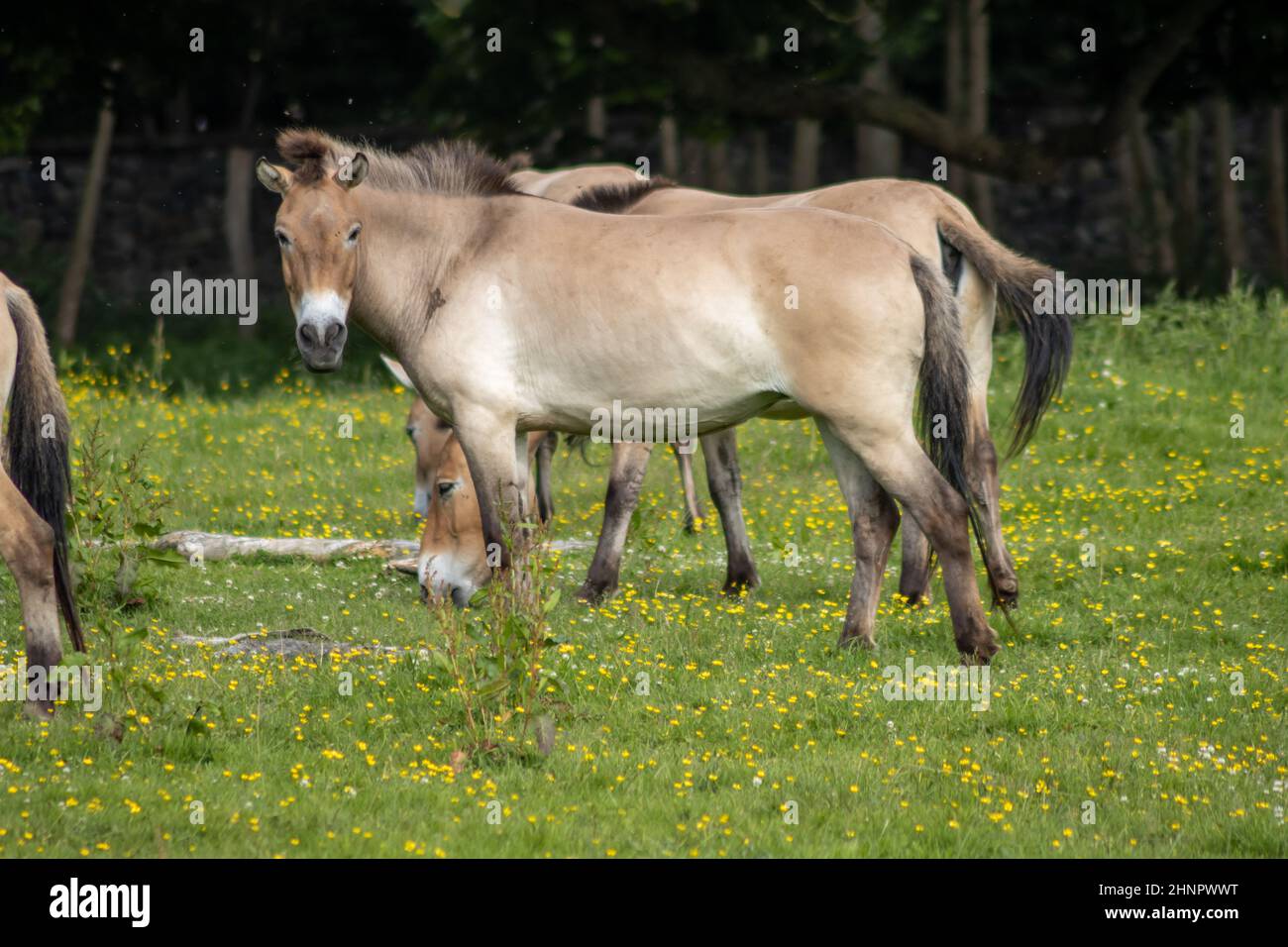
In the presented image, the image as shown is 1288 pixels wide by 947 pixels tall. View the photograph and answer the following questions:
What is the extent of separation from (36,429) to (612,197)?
12.3 ft

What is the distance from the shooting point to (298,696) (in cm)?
670

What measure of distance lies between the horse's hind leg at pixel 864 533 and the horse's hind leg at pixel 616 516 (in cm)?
178

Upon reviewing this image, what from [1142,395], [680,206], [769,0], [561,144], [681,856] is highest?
[769,0]

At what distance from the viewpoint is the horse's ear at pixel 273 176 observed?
723cm

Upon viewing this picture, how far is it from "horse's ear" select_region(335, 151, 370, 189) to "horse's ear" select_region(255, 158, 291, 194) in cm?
25

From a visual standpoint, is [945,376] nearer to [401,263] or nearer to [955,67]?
[401,263]

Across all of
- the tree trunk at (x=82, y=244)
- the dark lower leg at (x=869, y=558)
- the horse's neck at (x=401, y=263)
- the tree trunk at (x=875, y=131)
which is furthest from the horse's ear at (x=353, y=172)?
the tree trunk at (x=82, y=244)

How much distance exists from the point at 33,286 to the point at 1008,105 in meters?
15.9

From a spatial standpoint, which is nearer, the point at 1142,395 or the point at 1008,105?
the point at 1142,395

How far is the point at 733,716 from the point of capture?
261 inches

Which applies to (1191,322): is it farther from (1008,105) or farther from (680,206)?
(1008,105)

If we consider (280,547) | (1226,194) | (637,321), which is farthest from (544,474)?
(1226,194)

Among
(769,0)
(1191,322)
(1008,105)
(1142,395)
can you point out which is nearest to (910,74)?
(1008,105)

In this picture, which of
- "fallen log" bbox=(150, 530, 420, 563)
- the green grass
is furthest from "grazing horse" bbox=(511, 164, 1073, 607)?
"fallen log" bbox=(150, 530, 420, 563)
